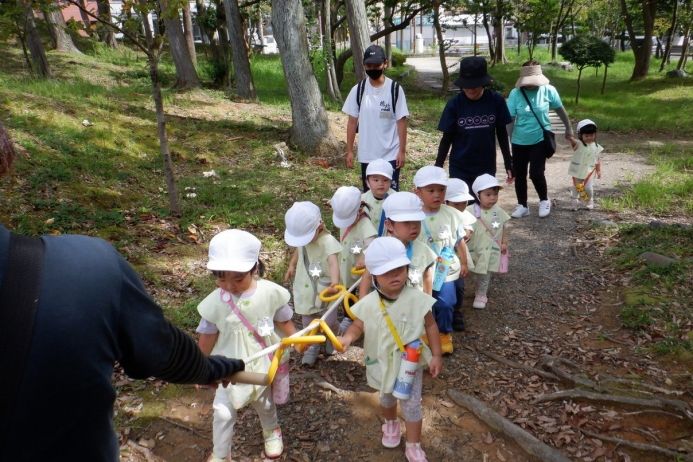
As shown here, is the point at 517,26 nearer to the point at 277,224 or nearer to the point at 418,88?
the point at 418,88

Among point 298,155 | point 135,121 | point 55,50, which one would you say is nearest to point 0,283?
point 298,155

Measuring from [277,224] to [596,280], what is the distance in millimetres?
3794

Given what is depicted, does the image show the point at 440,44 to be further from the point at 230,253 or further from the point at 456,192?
the point at 230,253

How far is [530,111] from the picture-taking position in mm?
6141

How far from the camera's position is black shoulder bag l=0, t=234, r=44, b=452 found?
1.06 m

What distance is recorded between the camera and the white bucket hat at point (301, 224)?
3731mm

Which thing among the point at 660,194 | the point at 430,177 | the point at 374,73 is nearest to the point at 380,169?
the point at 430,177

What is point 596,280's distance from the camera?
206 inches

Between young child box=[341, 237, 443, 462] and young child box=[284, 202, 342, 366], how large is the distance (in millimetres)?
777

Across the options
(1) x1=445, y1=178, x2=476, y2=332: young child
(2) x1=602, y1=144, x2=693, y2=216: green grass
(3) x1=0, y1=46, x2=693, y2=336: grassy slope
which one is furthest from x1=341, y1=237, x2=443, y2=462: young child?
(2) x1=602, y1=144, x2=693, y2=216: green grass

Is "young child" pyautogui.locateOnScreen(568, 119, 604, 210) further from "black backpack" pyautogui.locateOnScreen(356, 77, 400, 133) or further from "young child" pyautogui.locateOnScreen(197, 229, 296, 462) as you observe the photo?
"young child" pyautogui.locateOnScreen(197, 229, 296, 462)

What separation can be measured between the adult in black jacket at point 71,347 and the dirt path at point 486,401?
7.19 feet

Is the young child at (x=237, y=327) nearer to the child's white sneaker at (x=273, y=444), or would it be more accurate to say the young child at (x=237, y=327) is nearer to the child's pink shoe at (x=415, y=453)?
the child's white sneaker at (x=273, y=444)

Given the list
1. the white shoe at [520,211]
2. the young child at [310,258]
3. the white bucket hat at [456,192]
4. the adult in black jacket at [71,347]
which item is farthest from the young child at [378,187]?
the adult in black jacket at [71,347]
